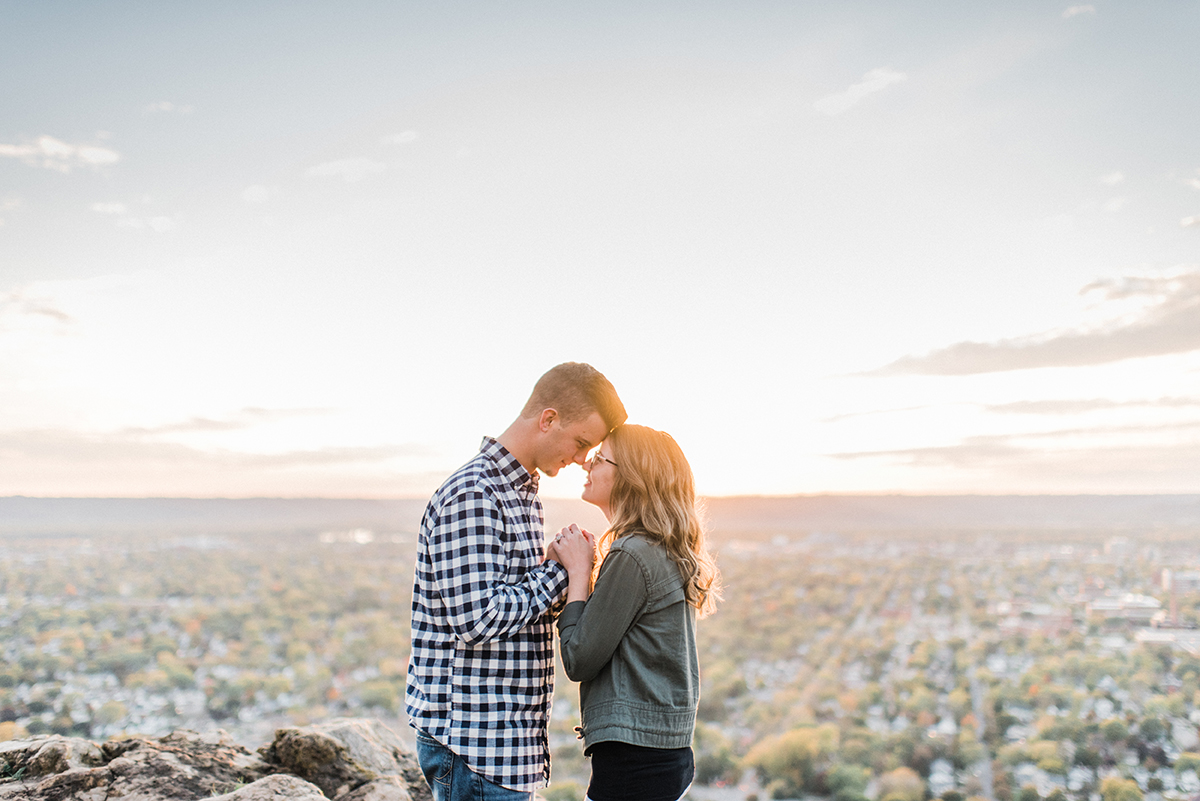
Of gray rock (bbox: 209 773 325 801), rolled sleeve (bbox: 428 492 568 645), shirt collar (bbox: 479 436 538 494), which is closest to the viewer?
rolled sleeve (bbox: 428 492 568 645)

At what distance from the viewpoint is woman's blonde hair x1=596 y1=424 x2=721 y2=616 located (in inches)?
128

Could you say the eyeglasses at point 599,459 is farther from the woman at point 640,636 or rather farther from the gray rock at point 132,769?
the gray rock at point 132,769

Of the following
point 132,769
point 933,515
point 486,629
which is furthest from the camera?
point 933,515

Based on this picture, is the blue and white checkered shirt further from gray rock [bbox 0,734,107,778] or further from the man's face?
gray rock [bbox 0,734,107,778]

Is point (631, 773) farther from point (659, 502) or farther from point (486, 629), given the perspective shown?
point (659, 502)

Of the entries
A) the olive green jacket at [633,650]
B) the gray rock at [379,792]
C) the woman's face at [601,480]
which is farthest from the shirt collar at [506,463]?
the gray rock at [379,792]

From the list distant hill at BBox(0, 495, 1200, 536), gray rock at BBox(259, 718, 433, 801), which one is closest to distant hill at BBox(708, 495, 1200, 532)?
distant hill at BBox(0, 495, 1200, 536)

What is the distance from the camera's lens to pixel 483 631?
2.97m

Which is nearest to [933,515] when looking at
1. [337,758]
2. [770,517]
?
[770,517]

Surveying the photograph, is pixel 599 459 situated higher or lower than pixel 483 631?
higher

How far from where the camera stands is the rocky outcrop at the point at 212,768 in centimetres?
399

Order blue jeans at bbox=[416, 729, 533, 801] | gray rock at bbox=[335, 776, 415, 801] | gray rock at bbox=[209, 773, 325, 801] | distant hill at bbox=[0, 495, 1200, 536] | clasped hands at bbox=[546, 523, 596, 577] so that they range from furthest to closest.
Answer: distant hill at bbox=[0, 495, 1200, 536], gray rock at bbox=[335, 776, 415, 801], gray rock at bbox=[209, 773, 325, 801], clasped hands at bbox=[546, 523, 596, 577], blue jeans at bbox=[416, 729, 533, 801]

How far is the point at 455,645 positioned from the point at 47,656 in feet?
129

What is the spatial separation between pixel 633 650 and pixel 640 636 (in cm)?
6
